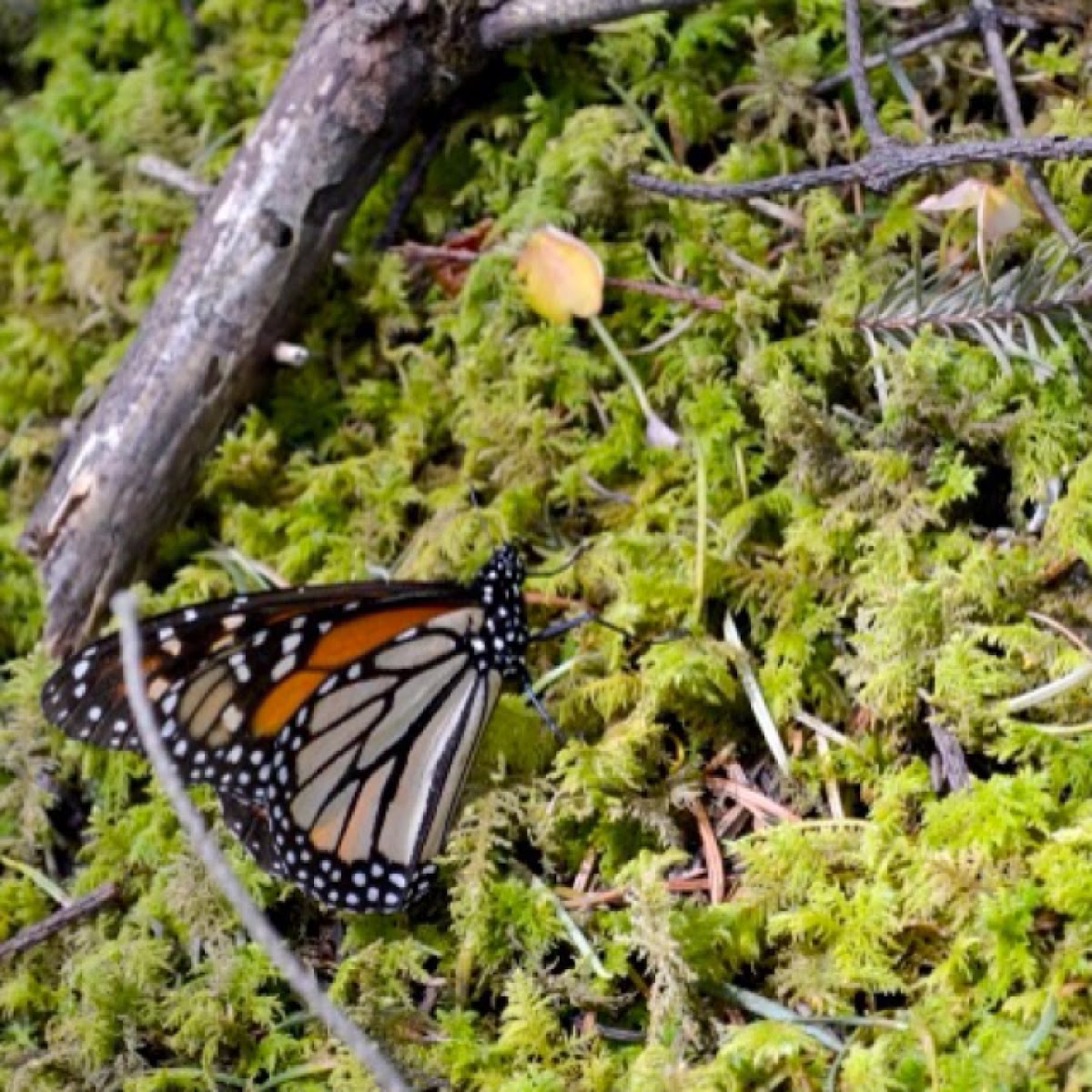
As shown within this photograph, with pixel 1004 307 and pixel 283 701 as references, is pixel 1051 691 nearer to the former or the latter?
pixel 1004 307

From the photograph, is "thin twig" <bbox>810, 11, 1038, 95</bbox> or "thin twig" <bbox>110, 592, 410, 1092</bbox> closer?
"thin twig" <bbox>110, 592, 410, 1092</bbox>

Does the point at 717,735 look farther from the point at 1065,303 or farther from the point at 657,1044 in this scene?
the point at 1065,303

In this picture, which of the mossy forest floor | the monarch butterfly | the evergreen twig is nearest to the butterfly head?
the monarch butterfly

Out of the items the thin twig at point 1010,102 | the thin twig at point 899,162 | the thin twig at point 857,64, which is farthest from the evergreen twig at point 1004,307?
the thin twig at point 857,64

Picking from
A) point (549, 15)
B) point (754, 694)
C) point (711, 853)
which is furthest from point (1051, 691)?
point (549, 15)

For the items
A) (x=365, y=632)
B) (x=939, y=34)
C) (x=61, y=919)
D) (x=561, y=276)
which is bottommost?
(x=61, y=919)

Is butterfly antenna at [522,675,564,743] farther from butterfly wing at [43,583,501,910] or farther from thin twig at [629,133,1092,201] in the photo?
thin twig at [629,133,1092,201]

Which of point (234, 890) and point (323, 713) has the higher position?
point (234, 890)
